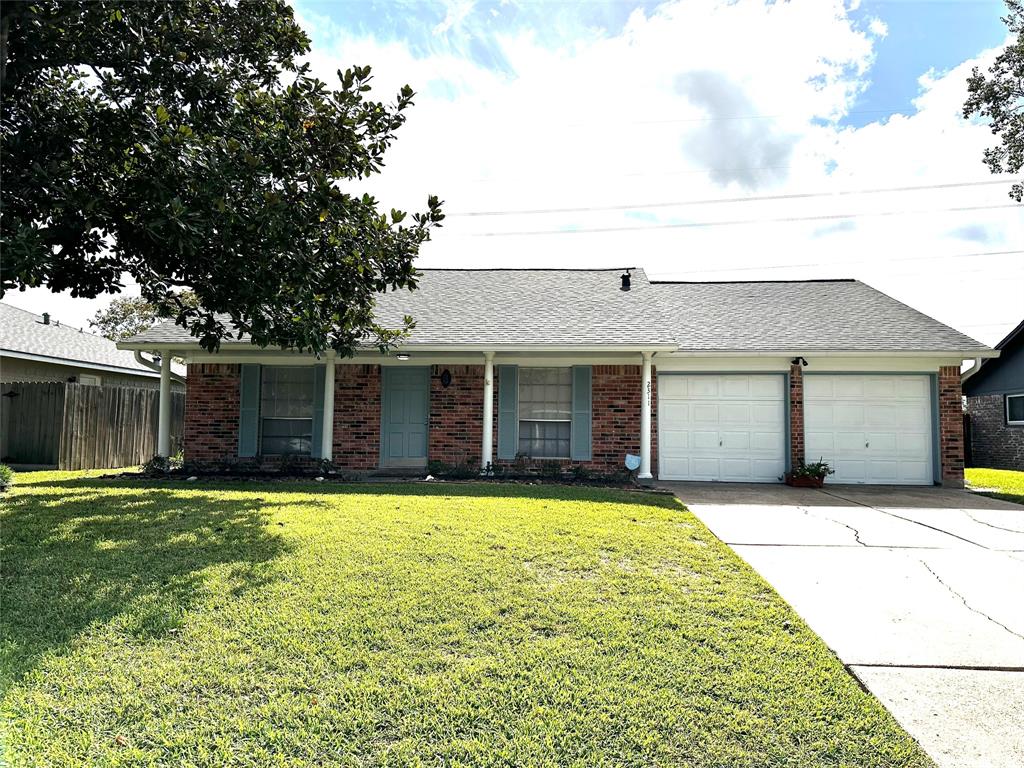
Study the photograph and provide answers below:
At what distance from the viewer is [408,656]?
10.6 feet

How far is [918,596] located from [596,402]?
23.3ft

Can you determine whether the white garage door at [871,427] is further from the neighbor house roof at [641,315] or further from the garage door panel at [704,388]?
the garage door panel at [704,388]

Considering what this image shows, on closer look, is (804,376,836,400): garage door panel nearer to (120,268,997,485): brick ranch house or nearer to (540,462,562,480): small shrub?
(120,268,997,485): brick ranch house

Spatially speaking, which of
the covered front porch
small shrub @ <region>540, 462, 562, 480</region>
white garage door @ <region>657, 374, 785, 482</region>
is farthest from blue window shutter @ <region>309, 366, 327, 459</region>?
white garage door @ <region>657, 374, 785, 482</region>

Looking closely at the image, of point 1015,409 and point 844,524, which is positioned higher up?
point 1015,409

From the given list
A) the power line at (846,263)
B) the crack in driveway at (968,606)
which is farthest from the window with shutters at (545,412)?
the power line at (846,263)

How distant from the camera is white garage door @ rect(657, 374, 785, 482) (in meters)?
11.8

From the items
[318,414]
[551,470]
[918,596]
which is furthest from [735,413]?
[318,414]

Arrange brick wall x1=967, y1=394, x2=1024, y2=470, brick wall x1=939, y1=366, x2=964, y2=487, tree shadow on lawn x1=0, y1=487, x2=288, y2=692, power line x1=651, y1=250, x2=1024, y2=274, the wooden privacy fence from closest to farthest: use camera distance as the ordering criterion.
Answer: tree shadow on lawn x1=0, y1=487, x2=288, y2=692, brick wall x1=939, y1=366, x2=964, y2=487, the wooden privacy fence, brick wall x1=967, y1=394, x2=1024, y2=470, power line x1=651, y1=250, x2=1024, y2=274

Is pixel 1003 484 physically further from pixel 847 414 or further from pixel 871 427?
pixel 847 414

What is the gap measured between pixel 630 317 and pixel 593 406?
6.45ft

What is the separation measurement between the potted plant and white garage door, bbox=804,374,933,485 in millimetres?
472

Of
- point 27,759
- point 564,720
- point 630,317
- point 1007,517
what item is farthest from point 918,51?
point 27,759

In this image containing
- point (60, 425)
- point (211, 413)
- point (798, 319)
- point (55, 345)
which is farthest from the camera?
point (55, 345)
